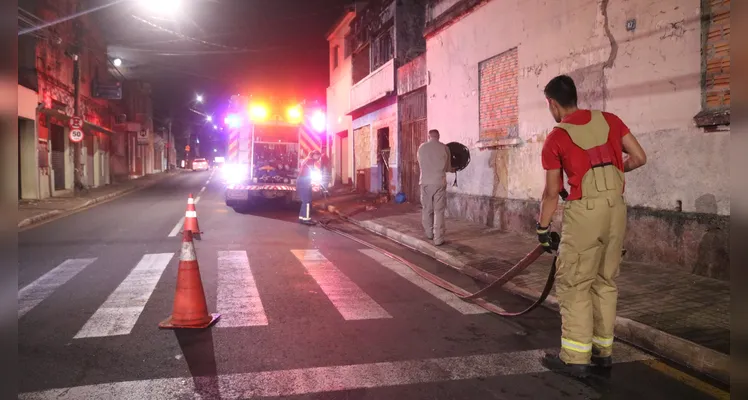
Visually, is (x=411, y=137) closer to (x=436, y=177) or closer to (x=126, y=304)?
(x=436, y=177)

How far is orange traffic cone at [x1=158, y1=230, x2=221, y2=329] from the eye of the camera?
190 inches

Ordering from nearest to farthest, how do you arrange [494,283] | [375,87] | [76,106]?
[494,283] → [375,87] → [76,106]

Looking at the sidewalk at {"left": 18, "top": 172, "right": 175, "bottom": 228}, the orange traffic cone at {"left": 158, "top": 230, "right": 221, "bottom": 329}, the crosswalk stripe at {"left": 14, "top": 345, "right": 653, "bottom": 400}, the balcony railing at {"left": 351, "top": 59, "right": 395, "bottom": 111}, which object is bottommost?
the crosswalk stripe at {"left": 14, "top": 345, "right": 653, "bottom": 400}

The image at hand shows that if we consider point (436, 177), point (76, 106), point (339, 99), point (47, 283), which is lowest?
point (47, 283)

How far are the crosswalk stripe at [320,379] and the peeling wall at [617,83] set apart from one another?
3.38m

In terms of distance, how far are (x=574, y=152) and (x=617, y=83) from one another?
465 cm

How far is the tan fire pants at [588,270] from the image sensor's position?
12.0 ft

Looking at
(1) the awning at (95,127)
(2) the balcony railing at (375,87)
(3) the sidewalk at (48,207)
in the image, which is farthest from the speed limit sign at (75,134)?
(2) the balcony railing at (375,87)

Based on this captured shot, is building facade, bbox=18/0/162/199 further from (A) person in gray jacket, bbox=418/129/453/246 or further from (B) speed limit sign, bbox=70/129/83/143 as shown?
(A) person in gray jacket, bbox=418/129/453/246

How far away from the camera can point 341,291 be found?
20.7 ft

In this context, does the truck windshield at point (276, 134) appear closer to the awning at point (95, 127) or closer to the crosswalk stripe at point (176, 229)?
the crosswalk stripe at point (176, 229)

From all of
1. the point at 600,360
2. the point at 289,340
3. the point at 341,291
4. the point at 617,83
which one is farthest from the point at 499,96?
the point at 289,340

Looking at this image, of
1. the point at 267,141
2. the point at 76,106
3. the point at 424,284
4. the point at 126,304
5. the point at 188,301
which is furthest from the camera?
the point at 76,106

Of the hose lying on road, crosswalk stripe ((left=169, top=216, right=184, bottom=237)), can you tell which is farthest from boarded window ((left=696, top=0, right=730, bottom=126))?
crosswalk stripe ((left=169, top=216, right=184, bottom=237))
